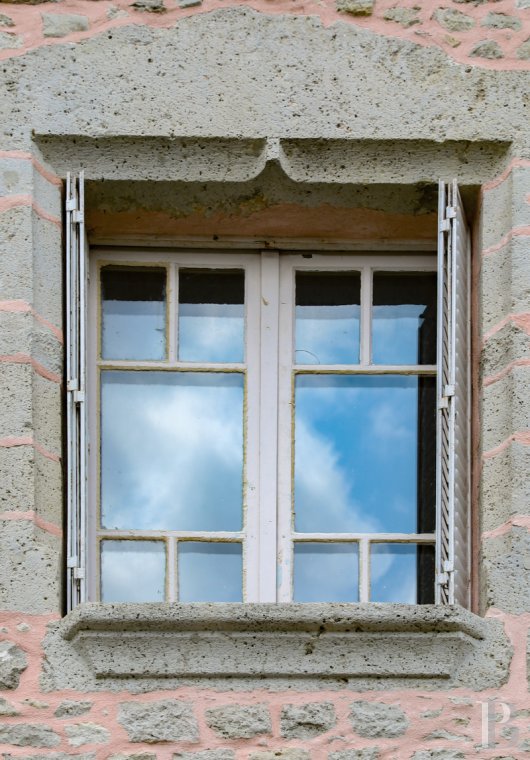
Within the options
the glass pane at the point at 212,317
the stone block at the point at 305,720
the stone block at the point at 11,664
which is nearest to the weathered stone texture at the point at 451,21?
the glass pane at the point at 212,317

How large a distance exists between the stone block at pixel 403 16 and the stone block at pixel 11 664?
2.11 m

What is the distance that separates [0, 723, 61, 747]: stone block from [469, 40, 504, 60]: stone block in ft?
7.52

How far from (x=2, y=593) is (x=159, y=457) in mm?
696

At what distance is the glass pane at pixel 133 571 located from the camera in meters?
5.61

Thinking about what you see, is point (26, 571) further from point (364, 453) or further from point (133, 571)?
point (364, 453)

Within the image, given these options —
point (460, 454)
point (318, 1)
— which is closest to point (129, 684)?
point (460, 454)

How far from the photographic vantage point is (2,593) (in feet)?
17.3

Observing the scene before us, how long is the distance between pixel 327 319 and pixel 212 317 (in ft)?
1.13

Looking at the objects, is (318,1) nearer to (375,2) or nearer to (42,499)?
(375,2)

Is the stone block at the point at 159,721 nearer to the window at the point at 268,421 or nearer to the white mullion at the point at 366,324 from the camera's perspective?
the window at the point at 268,421

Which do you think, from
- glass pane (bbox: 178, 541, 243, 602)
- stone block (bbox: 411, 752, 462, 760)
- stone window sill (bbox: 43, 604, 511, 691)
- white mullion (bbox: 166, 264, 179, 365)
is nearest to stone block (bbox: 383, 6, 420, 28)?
white mullion (bbox: 166, 264, 179, 365)

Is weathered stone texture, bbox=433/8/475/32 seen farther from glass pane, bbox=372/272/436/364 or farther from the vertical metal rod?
glass pane, bbox=372/272/436/364

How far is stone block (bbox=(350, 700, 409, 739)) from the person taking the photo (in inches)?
203

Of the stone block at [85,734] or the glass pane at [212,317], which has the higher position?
the glass pane at [212,317]
